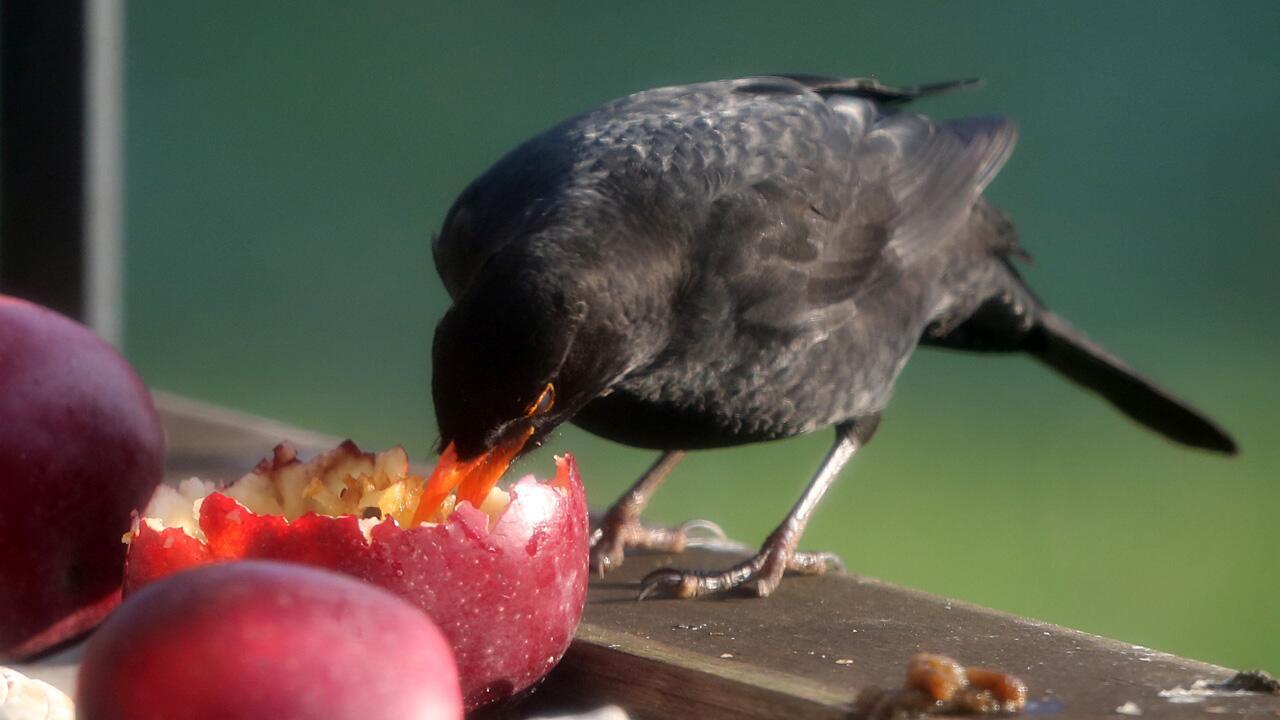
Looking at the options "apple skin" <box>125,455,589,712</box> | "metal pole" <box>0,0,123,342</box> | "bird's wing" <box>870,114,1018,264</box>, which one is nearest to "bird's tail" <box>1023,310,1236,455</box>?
"bird's wing" <box>870,114,1018,264</box>

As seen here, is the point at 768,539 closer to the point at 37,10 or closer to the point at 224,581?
the point at 224,581

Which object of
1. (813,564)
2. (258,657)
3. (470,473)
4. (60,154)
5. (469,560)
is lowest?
(813,564)

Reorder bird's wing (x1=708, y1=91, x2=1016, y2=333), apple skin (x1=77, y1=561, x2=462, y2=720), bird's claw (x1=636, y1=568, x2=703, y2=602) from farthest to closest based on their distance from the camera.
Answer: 1. bird's wing (x1=708, y1=91, x2=1016, y2=333)
2. bird's claw (x1=636, y1=568, x2=703, y2=602)
3. apple skin (x1=77, y1=561, x2=462, y2=720)

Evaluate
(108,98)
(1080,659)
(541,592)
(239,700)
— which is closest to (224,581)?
(239,700)

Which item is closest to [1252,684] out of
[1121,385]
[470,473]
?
[470,473]

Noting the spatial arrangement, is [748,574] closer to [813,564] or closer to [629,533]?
[813,564]

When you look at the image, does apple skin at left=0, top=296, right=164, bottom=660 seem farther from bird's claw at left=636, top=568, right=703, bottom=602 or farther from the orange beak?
bird's claw at left=636, top=568, right=703, bottom=602

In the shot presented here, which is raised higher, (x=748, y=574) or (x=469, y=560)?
(x=469, y=560)
